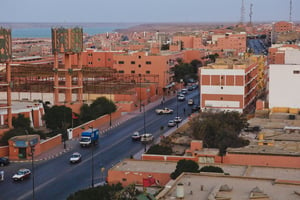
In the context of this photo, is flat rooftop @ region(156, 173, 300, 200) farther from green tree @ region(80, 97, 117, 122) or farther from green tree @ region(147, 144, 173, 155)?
green tree @ region(80, 97, 117, 122)

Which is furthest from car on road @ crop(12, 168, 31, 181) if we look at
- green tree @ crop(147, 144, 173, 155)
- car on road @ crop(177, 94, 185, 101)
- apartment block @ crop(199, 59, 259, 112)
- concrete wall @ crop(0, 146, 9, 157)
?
car on road @ crop(177, 94, 185, 101)

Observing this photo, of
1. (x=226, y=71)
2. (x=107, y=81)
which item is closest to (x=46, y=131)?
(x=226, y=71)

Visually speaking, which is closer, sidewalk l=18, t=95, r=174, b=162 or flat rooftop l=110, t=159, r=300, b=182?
flat rooftop l=110, t=159, r=300, b=182

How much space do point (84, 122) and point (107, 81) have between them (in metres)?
15.8

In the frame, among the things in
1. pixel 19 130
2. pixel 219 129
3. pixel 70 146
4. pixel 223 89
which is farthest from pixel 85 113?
pixel 219 129

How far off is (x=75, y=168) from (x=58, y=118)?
8295mm

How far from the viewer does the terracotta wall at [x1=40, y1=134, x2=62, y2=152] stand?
2914 centimetres

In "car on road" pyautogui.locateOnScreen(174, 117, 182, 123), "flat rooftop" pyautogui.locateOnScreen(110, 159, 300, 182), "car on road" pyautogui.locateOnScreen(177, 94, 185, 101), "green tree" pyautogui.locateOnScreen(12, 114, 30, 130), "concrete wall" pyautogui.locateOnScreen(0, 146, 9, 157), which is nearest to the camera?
"flat rooftop" pyautogui.locateOnScreen(110, 159, 300, 182)

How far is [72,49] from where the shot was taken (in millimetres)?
38594

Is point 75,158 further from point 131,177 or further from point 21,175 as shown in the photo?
point 131,177

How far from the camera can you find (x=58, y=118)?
3344 centimetres

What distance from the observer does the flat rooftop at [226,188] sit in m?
15.1

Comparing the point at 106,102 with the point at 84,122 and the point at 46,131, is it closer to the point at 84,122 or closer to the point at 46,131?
the point at 84,122

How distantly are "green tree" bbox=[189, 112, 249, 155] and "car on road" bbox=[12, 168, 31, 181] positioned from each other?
8.46 meters
